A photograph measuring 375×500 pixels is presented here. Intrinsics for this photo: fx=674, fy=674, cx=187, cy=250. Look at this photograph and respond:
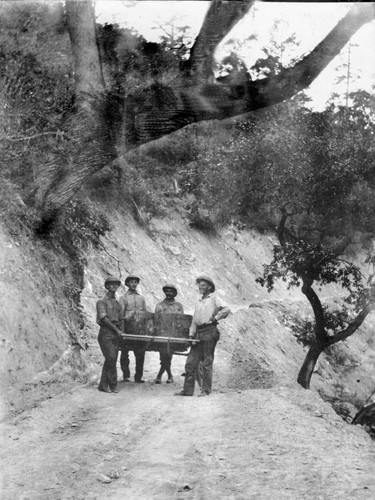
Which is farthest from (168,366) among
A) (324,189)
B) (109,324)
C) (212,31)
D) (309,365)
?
(309,365)

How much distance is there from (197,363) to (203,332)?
461mm

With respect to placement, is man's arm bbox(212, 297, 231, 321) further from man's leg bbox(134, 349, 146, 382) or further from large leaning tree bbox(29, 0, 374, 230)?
large leaning tree bbox(29, 0, 374, 230)

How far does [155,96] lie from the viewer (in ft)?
30.3

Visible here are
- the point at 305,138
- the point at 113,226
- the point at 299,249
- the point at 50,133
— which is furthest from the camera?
the point at 113,226

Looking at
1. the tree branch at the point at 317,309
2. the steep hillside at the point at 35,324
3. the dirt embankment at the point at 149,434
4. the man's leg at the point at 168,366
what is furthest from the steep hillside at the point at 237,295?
the steep hillside at the point at 35,324

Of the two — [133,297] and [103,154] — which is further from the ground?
[103,154]

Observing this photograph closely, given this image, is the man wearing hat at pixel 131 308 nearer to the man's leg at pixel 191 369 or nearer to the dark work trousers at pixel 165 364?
the dark work trousers at pixel 165 364

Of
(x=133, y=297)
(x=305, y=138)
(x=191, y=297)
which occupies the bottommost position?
(x=191, y=297)

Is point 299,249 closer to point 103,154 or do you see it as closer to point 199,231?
point 103,154

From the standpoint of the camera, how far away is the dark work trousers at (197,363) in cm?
987

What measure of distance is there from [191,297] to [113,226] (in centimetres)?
387

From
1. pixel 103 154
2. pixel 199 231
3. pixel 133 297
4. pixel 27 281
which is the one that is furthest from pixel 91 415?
pixel 199 231

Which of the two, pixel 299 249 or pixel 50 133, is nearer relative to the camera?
pixel 50 133

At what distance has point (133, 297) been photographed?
1047 centimetres
